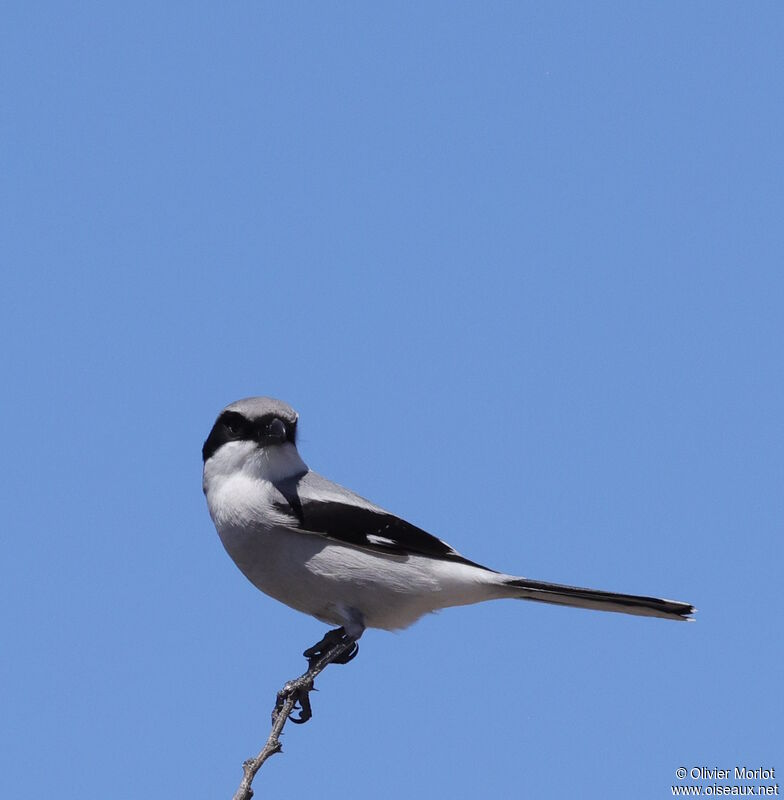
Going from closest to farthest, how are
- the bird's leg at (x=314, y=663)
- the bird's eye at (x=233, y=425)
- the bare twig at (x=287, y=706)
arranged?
1. the bare twig at (x=287, y=706)
2. the bird's leg at (x=314, y=663)
3. the bird's eye at (x=233, y=425)

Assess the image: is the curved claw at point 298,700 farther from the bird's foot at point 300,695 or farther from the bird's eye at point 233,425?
the bird's eye at point 233,425

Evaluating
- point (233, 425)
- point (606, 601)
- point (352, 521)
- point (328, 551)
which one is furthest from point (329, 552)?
point (606, 601)

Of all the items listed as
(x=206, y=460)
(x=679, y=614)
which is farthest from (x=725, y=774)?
(x=206, y=460)

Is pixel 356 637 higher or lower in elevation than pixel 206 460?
lower

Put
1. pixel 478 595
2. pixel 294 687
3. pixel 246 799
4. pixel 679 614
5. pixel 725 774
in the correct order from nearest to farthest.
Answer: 1. pixel 246 799
2. pixel 725 774
3. pixel 294 687
4. pixel 679 614
5. pixel 478 595

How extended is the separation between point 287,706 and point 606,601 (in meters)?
Result: 2.12

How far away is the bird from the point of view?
657 centimetres

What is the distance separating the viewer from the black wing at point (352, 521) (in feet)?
21.9

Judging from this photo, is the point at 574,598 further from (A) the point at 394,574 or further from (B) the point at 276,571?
(B) the point at 276,571

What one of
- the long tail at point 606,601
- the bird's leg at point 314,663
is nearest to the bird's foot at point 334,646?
the bird's leg at point 314,663

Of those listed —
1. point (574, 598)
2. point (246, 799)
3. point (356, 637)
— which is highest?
point (574, 598)

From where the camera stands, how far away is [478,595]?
6.98m

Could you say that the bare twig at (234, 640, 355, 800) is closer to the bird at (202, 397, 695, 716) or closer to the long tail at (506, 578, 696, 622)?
the bird at (202, 397, 695, 716)

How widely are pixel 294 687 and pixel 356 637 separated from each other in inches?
26.1
